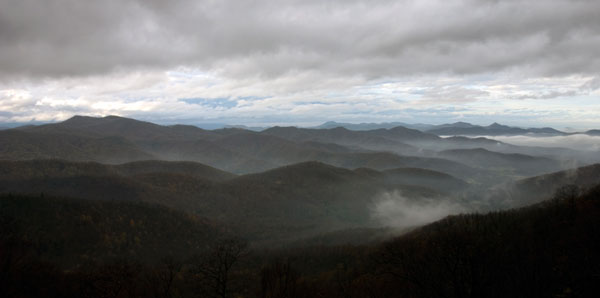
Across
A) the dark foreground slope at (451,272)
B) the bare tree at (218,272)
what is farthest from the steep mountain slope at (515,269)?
the bare tree at (218,272)

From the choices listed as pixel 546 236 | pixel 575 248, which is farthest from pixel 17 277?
pixel 546 236

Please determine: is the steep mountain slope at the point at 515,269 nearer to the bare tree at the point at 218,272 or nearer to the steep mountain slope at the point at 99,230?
the bare tree at the point at 218,272

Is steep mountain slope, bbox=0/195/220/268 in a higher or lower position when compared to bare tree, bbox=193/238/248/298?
lower

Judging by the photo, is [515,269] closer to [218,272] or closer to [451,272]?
[451,272]

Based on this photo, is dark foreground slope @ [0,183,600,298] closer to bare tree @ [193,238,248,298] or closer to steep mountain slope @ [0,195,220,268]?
bare tree @ [193,238,248,298]

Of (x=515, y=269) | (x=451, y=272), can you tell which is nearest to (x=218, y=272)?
(x=451, y=272)

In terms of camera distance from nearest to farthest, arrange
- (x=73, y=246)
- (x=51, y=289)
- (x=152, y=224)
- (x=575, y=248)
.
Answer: (x=575, y=248), (x=51, y=289), (x=73, y=246), (x=152, y=224)

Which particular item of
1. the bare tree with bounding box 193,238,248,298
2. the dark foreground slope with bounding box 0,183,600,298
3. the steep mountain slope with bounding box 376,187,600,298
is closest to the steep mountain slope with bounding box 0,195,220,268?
the bare tree with bounding box 193,238,248,298

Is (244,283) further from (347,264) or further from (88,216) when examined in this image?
(88,216)

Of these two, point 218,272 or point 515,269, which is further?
point 218,272

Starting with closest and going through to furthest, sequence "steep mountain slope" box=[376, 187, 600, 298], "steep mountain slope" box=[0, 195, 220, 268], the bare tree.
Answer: "steep mountain slope" box=[376, 187, 600, 298], the bare tree, "steep mountain slope" box=[0, 195, 220, 268]

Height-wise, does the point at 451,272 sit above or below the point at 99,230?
above
